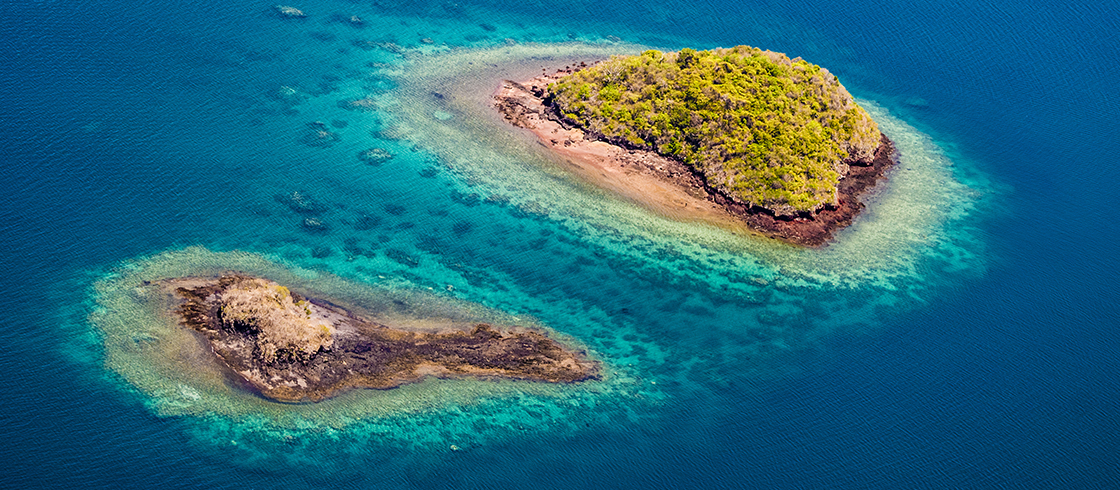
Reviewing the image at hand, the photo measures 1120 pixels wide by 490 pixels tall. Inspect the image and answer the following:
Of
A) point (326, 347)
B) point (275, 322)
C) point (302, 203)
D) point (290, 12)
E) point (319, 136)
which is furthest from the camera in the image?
point (290, 12)

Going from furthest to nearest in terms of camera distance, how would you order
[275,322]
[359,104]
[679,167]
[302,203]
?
[359,104]
[679,167]
[302,203]
[275,322]

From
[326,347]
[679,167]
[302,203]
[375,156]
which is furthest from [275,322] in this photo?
[679,167]

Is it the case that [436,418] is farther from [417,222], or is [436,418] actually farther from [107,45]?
[107,45]

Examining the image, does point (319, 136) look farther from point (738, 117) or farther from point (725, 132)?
point (738, 117)

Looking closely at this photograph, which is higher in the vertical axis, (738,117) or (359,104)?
(738,117)

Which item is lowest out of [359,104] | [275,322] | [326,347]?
[326,347]

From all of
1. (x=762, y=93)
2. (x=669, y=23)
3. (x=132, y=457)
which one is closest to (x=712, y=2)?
(x=669, y=23)

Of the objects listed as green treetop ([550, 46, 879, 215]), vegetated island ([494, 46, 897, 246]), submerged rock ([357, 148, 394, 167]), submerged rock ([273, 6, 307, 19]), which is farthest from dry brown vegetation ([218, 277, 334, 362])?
submerged rock ([273, 6, 307, 19])

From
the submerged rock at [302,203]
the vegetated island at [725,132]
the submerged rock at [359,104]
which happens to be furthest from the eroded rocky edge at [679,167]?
the submerged rock at [302,203]
